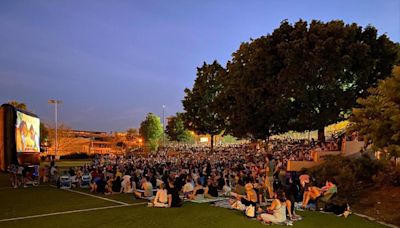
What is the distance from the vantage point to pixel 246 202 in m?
11.6

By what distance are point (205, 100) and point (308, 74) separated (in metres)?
17.7

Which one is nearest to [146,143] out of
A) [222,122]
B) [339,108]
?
[222,122]

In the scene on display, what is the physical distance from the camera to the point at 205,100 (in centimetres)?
4094

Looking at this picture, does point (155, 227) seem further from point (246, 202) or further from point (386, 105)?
point (386, 105)

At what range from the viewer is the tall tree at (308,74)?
24359mm

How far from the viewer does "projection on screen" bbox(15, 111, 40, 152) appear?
69.3 feet

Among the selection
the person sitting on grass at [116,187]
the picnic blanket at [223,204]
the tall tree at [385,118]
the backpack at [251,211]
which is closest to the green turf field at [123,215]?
the backpack at [251,211]

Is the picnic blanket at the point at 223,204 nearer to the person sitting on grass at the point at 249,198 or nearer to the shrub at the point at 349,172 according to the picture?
the person sitting on grass at the point at 249,198

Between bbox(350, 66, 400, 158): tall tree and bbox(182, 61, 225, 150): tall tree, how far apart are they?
2972cm

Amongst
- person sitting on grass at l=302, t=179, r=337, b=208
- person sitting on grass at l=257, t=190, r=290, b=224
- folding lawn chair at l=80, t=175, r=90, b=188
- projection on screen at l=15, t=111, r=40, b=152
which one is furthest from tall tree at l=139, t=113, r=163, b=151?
person sitting on grass at l=257, t=190, r=290, b=224

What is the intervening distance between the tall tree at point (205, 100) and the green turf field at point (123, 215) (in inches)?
1024

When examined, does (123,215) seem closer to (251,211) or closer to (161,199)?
(161,199)

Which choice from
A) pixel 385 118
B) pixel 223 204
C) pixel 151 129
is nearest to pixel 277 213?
pixel 223 204

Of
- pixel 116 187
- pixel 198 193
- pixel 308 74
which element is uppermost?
pixel 308 74
